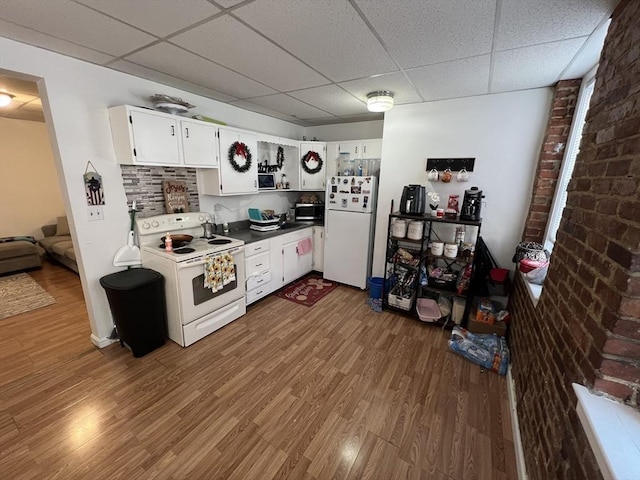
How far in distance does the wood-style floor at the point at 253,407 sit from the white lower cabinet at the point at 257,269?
20.8 inches

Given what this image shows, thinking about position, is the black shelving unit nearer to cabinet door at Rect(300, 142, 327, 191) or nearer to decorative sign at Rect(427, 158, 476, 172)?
decorative sign at Rect(427, 158, 476, 172)

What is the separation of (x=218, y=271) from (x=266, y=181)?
1.59 meters

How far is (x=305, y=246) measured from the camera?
3855 mm

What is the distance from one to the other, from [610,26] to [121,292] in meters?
3.54

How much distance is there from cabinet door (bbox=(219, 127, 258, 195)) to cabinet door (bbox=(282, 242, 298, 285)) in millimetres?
881

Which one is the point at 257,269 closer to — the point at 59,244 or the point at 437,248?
the point at 437,248

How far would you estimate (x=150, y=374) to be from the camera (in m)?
2.09

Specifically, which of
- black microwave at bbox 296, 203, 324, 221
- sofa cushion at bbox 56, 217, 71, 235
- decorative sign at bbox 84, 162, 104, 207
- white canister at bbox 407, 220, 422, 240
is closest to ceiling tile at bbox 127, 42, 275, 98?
decorative sign at bbox 84, 162, 104, 207

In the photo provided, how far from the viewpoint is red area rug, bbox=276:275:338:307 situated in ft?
11.1

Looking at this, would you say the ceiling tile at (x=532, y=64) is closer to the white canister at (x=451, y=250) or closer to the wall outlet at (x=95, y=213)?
the white canister at (x=451, y=250)

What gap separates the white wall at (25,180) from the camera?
4.20 meters

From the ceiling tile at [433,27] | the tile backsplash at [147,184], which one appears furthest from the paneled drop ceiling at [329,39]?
the tile backsplash at [147,184]

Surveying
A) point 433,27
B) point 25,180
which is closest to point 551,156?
point 433,27

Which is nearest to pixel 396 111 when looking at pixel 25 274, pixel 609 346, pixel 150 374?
pixel 609 346
